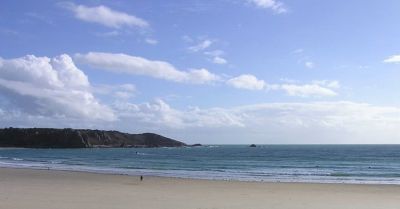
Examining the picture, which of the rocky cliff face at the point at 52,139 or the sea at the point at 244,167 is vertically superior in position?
the rocky cliff face at the point at 52,139

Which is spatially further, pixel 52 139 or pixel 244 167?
pixel 52 139

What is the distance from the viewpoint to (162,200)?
61.0 ft

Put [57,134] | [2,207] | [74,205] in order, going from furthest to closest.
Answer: [57,134], [74,205], [2,207]

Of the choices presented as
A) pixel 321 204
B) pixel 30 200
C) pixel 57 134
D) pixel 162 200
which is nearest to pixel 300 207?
pixel 321 204

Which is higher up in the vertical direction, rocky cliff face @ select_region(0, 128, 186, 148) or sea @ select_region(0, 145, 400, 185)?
rocky cliff face @ select_region(0, 128, 186, 148)

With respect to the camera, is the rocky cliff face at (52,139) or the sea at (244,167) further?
the rocky cliff face at (52,139)

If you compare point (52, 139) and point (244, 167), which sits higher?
point (52, 139)

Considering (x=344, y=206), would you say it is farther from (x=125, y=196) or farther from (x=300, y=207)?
(x=125, y=196)

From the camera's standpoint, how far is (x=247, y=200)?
19.4 m

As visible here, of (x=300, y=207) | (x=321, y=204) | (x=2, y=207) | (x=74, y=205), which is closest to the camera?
(x=2, y=207)

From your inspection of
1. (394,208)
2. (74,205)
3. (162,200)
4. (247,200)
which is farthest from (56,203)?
(394,208)

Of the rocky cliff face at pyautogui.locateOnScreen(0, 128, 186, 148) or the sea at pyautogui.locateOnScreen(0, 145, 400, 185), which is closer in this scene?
the sea at pyautogui.locateOnScreen(0, 145, 400, 185)

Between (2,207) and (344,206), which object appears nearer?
(2,207)

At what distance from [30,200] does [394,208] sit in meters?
13.0
